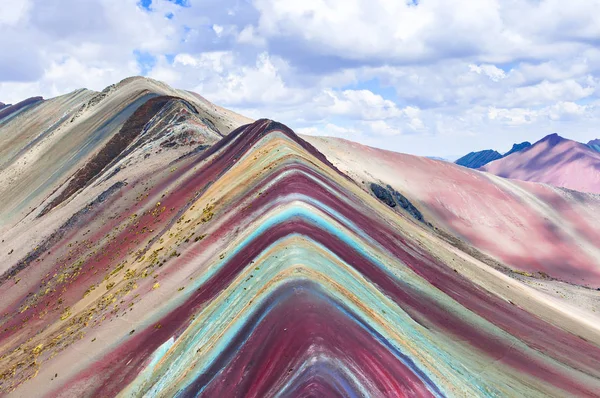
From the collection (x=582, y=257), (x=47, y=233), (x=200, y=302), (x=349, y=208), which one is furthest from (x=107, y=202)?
(x=582, y=257)

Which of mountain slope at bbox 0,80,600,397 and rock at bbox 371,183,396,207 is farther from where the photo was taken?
rock at bbox 371,183,396,207

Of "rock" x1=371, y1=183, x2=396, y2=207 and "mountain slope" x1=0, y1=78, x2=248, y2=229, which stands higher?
"mountain slope" x1=0, y1=78, x2=248, y2=229

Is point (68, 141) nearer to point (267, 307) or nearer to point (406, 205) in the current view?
point (406, 205)

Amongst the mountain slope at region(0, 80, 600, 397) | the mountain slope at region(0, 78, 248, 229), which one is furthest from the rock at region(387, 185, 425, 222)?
the mountain slope at region(0, 80, 600, 397)

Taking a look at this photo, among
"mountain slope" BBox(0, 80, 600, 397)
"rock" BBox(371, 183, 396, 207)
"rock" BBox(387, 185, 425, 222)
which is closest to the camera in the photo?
"mountain slope" BBox(0, 80, 600, 397)

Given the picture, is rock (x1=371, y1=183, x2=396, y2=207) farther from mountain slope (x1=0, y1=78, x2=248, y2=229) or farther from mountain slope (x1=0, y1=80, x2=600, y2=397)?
mountain slope (x1=0, y1=80, x2=600, y2=397)

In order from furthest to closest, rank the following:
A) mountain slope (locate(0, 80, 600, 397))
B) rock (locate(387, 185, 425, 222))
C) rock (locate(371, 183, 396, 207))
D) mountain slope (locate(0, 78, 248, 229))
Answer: mountain slope (locate(0, 78, 248, 229)), rock (locate(387, 185, 425, 222)), rock (locate(371, 183, 396, 207)), mountain slope (locate(0, 80, 600, 397))

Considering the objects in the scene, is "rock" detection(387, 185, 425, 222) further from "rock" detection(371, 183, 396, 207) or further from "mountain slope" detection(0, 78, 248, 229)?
"mountain slope" detection(0, 78, 248, 229)

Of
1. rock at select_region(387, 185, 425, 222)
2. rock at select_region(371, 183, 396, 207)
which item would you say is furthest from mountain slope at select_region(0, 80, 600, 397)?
rock at select_region(387, 185, 425, 222)

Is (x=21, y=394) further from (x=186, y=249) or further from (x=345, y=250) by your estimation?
(x=345, y=250)
